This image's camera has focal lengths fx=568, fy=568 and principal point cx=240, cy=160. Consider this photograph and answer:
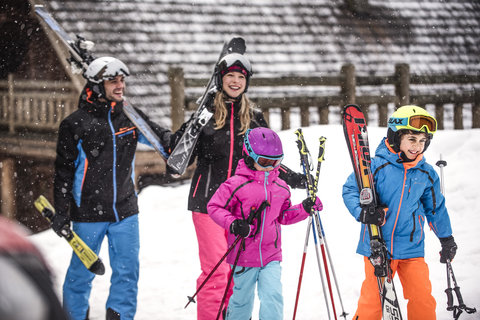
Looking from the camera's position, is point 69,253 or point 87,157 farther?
point 69,253

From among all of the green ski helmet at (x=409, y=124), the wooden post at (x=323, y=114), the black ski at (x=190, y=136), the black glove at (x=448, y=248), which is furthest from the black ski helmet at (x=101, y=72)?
the wooden post at (x=323, y=114)

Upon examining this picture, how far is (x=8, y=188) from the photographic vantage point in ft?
37.7

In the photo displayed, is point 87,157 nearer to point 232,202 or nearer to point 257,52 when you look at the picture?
point 232,202

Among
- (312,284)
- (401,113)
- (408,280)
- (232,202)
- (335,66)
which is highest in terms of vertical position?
(335,66)

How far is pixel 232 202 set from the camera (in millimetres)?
3434

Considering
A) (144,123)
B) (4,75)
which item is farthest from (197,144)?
(4,75)

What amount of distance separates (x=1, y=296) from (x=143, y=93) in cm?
878

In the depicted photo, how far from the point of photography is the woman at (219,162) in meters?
3.84

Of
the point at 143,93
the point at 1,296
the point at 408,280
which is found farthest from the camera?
the point at 143,93

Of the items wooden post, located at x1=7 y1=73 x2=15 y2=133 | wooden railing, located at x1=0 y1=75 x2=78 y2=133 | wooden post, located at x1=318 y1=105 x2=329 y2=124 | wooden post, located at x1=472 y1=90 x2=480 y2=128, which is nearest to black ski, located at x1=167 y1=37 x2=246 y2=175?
wooden post, located at x1=318 y1=105 x2=329 y2=124

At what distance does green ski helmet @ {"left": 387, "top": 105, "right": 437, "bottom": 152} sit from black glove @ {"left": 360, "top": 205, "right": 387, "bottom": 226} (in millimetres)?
417

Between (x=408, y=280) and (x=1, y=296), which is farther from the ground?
(x=1, y=296)

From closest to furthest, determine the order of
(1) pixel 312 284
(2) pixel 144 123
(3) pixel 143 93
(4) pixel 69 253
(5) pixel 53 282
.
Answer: (5) pixel 53 282
(2) pixel 144 123
(1) pixel 312 284
(4) pixel 69 253
(3) pixel 143 93

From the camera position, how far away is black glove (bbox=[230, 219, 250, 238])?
3213 mm
